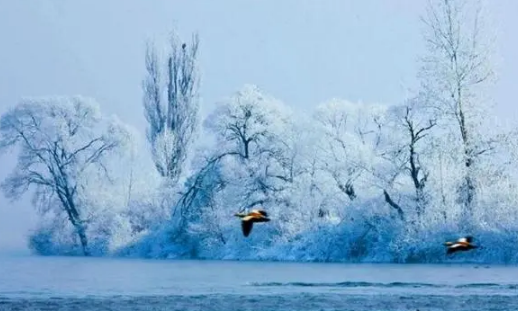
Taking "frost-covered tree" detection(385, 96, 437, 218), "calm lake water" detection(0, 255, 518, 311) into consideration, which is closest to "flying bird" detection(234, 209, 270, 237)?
"calm lake water" detection(0, 255, 518, 311)

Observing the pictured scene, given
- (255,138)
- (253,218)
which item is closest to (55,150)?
(255,138)

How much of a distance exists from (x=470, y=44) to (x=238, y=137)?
13.6 m

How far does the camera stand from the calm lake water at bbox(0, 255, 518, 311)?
23.1 meters

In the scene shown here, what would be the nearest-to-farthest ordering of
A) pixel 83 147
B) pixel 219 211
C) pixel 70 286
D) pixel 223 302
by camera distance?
pixel 223 302
pixel 70 286
pixel 219 211
pixel 83 147

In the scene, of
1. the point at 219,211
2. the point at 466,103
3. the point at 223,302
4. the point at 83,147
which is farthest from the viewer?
the point at 83,147

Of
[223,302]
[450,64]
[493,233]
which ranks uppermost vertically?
[450,64]

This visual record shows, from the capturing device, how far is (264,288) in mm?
28906

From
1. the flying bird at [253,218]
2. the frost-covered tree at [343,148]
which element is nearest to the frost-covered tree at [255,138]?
the frost-covered tree at [343,148]

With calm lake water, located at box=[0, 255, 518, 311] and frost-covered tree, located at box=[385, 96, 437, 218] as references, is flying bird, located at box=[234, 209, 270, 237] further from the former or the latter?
frost-covered tree, located at box=[385, 96, 437, 218]

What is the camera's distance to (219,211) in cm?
5409

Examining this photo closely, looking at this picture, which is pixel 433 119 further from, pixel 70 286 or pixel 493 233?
pixel 70 286

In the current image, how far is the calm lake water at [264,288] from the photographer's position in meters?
23.1

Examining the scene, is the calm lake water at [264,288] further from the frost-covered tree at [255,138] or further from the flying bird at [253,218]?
the frost-covered tree at [255,138]

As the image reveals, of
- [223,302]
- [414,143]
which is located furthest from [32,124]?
[223,302]
